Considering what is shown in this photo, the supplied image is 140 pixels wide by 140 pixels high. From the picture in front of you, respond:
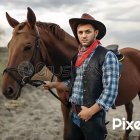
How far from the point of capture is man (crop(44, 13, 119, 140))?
9.20 ft

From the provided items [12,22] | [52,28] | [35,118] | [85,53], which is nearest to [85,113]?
[85,53]

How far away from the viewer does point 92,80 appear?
287 centimetres

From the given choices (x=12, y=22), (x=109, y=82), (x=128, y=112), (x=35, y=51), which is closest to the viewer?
(x=109, y=82)

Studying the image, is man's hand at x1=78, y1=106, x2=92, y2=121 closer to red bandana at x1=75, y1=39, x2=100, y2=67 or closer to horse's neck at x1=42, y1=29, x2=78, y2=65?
red bandana at x1=75, y1=39, x2=100, y2=67

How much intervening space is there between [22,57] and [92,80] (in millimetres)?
1105

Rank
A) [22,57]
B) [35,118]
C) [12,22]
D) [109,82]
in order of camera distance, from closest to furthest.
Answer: [109,82], [22,57], [12,22], [35,118]

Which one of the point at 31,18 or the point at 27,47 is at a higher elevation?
the point at 31,18

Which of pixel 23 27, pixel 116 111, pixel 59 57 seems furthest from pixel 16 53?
pixel 116 111

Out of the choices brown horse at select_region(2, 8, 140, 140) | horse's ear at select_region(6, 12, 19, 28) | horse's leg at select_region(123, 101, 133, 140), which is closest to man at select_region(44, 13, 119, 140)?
brown horse at select_region(2, 8, 140, 140)

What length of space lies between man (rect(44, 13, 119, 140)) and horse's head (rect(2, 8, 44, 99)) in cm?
79

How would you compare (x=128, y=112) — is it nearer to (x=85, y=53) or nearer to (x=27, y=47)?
(x=27, y=47)

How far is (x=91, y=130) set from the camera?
2.98 metres

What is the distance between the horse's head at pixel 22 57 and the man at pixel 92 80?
0.79 m

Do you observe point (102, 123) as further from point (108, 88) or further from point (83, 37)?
point (83, 37)
